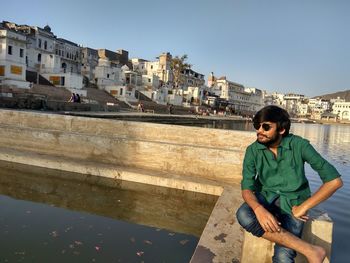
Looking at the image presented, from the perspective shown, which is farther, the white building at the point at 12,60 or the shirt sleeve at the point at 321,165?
the white building at the point at 12,60

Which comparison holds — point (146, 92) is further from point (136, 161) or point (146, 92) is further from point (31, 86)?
point (136, 161)

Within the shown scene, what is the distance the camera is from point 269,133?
3021mm

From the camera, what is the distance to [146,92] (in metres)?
74.1

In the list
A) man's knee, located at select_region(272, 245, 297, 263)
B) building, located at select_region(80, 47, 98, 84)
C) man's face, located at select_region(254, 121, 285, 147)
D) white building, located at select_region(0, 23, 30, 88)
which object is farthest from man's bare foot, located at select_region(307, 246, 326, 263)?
building, located at select_region(80, 47, 98, 84)

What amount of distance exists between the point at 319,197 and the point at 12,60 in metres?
44.6

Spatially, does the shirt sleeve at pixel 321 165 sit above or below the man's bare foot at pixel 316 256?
above

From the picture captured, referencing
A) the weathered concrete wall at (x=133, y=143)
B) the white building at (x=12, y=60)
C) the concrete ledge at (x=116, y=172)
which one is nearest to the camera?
the concrete ledge at (x=116, y=172)

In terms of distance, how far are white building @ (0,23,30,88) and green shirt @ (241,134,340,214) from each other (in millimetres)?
41721

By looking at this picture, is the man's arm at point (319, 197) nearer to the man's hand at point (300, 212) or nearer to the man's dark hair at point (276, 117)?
the man's hand at point (300, 212)

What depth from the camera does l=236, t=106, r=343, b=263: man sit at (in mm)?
2791

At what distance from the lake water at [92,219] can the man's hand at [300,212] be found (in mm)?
1890

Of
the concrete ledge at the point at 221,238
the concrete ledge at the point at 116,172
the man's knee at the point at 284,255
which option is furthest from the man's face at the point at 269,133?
the concrete ledge at the point at 116,172

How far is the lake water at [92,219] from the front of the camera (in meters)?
4.14

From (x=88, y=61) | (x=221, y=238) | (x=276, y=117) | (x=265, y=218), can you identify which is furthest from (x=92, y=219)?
(x=88, y=61)
